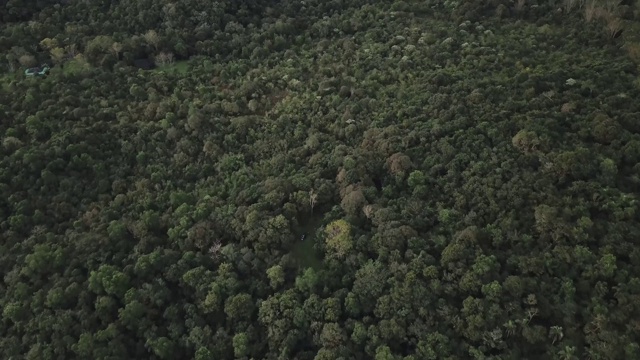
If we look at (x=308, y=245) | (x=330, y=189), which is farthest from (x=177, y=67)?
(x=308, y=245)

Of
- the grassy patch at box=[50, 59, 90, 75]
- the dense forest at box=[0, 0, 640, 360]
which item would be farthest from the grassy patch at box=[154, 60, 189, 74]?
the grassy patch at box=[50, 59, 90, 75]

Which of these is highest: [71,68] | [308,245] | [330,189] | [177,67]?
[71,68]

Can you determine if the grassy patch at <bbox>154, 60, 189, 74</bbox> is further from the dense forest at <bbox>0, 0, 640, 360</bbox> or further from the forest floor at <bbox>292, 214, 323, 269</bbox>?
the forest floor at <bbox>292, 214, 323, 269</bbox>

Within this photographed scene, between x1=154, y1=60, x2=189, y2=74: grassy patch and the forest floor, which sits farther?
x1=154, y1=60, x2=189, y2=74: grassy patch

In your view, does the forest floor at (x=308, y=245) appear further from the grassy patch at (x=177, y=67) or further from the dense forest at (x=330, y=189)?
the grassy patch at (x=177, y=67)

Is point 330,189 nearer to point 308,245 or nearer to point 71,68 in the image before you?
point 308,245

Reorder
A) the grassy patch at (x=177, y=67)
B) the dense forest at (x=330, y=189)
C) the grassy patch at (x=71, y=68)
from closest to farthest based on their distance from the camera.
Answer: the dense forest at (x=330, y=189) < the grassy patch at (x=71, y=68) < the grassy patch at (x=177, y=67)

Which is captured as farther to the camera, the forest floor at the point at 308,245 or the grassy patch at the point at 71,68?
the grassy patch at the point at 71,68

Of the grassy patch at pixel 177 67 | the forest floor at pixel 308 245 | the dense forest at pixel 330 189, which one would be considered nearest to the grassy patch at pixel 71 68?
the dense forest at pixel 330 189
